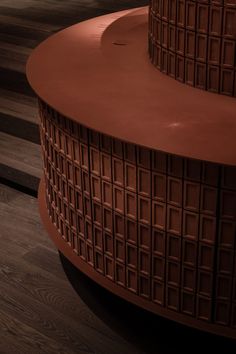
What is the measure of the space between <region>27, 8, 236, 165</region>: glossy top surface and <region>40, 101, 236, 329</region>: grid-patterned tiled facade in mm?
44

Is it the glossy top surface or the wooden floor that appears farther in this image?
the wooden floor

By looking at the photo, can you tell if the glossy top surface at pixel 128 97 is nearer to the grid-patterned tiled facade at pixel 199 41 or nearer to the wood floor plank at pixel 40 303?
the grid-patterned tiled facade at pixel 199 41

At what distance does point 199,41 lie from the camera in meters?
1.66

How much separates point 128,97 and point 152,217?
14.1 inches

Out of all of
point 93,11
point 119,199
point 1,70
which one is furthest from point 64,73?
point 93,11

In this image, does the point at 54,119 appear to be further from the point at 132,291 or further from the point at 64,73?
the point at 132,291

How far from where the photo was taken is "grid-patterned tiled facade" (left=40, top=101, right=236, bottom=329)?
1439 mm

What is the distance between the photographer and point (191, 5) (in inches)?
64.5

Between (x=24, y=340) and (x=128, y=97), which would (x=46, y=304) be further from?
(x=128, y=97)

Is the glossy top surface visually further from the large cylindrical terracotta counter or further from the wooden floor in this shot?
the wooden floor

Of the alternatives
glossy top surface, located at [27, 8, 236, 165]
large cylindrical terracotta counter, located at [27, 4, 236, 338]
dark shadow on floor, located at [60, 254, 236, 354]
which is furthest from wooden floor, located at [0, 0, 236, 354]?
glossy top surface, located at [27, 8, 236, 165]

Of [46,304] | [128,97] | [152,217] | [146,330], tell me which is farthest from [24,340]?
[128,97]

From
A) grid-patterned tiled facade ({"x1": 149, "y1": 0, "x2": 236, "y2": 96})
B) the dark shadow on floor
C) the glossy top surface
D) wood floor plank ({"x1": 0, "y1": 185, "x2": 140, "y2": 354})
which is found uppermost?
grid-patterned tiled facade ({"x1": 149, "y1": 0, "x2": 236, "y2": 96})

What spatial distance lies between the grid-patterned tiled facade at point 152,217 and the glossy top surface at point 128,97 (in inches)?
1.7
